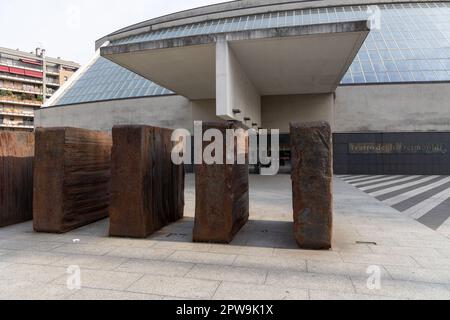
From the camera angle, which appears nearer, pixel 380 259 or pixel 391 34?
pixel 380 259

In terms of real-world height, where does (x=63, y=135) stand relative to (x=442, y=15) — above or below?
below

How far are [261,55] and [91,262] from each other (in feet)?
37.2

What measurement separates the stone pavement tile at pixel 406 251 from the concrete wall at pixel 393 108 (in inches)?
707

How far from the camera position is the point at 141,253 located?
496 cm

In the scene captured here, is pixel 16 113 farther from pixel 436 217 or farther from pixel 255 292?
pixel 255 292

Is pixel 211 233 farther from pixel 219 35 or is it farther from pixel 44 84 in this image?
pixel 44 84

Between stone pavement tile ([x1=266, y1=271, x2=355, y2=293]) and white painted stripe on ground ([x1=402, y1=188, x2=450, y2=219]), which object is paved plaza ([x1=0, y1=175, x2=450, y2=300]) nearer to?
stone pavement tile ([x1=266, y1=271, x2=355, y2=293])

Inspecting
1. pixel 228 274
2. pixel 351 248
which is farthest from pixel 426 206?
pixel 228 274

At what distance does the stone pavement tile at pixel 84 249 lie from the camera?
501 cm

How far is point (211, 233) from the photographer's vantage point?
5.54 meters

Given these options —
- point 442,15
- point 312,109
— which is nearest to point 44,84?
point 312,109

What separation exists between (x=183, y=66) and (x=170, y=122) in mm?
9722

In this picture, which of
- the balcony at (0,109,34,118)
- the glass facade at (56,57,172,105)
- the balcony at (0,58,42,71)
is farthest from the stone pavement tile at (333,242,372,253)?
the balcony at (0,58,42,71)
